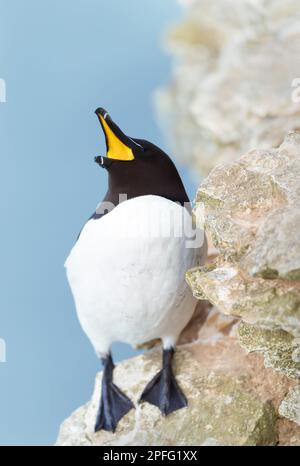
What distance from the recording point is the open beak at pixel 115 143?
2.16m

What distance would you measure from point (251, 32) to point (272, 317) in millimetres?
3958

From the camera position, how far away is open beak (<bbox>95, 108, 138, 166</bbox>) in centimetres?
216

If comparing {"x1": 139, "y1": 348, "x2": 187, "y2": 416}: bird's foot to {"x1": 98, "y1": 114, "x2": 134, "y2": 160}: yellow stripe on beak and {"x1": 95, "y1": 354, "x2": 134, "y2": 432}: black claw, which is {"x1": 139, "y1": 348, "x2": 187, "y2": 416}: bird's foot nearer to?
{"x1": 95, "y1": 354, "x2": 134, "y2": 432}: black claw

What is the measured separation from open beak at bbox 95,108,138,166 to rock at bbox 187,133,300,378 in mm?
342

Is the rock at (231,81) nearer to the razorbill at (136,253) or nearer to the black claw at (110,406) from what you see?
the razorbill at (136,253)

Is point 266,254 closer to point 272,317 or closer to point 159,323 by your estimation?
point 272,317

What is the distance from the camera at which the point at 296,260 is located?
1583 mm

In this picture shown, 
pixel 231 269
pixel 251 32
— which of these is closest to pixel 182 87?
pixel 251 32

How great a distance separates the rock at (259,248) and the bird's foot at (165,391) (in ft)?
2.11

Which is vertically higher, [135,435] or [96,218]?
[96,218]

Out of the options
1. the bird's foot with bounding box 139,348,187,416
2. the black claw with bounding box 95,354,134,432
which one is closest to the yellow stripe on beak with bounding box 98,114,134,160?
the bird's foot with bounding box 139,348,187,416

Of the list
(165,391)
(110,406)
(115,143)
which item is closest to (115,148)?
(115,143)

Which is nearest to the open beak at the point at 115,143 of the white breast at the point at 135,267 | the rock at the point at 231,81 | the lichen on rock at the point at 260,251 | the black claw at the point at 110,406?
the white breast at the point at 135,267

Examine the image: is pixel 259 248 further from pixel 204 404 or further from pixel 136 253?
pixel 204 404
